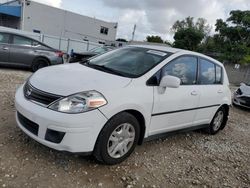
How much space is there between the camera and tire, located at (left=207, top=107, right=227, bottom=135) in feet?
A: 16.9

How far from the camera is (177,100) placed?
12.5ft

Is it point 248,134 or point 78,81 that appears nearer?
point 78,81

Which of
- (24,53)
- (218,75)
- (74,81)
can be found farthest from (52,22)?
(74,81)

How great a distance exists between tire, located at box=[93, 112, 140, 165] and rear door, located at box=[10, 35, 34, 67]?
A: 666cm

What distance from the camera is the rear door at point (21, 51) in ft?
28.0

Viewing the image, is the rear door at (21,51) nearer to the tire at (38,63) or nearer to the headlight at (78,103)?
the tire at (38,63)

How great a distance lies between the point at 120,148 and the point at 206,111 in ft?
6.91

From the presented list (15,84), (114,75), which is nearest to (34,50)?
(15,84)

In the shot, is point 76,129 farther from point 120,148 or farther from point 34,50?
point 34,50

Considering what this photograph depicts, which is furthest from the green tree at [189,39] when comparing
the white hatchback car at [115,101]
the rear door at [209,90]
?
the white hatchback car at [115,101]

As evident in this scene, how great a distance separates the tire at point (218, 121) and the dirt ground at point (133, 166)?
0.43m

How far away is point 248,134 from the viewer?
5871 mm

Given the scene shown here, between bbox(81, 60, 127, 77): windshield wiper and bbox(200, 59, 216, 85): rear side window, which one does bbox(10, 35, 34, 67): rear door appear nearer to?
bbox(81, 60, 127, 77): windshield wiper

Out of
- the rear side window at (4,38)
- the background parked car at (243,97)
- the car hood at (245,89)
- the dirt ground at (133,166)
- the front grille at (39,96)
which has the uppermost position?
the rear side window at (4,38)
